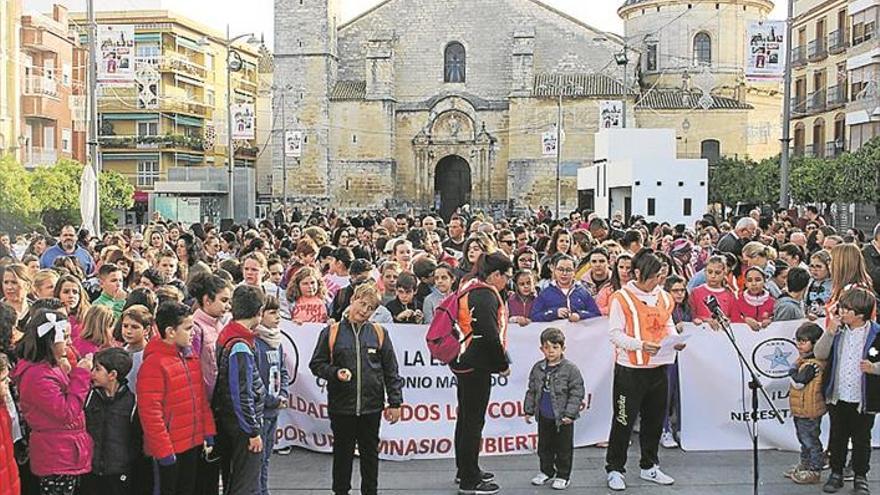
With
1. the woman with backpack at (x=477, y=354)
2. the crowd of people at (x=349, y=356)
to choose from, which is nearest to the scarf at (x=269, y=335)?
the crowd of people at (x=349, y=356)

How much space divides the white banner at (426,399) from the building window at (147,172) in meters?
51.5

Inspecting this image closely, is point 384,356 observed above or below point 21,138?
below

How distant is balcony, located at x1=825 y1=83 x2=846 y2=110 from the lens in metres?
43.8

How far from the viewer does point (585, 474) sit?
27.5 ft

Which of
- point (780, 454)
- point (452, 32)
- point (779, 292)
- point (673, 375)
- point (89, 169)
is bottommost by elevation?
point (780, 454)

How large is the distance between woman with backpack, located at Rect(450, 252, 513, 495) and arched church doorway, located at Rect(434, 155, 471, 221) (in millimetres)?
47690

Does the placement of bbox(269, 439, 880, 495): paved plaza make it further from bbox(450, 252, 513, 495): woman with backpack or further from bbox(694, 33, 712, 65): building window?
bbox(694, 33, 712, 65): building window

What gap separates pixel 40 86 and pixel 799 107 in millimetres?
33900

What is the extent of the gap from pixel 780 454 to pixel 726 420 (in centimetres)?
53

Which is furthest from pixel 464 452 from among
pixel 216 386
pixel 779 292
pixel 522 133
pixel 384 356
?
pixel 522 133

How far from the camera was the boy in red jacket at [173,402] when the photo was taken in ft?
20.1

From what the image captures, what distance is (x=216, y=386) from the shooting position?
6555 mm

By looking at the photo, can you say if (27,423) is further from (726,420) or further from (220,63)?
(220,63)

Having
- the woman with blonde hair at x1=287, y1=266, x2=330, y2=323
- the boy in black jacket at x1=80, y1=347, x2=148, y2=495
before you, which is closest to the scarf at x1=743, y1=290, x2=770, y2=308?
the woman with blonde hair at x1=287, y1=266, x2=330, y2=323
